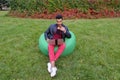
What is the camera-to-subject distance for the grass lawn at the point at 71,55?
20.0 ft

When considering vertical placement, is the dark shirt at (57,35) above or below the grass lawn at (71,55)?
above

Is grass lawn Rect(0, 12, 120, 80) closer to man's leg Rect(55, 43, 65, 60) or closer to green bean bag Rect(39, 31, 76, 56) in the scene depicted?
green bean bag Rect(39, 31, 76, 56)

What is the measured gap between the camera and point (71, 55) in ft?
22.2

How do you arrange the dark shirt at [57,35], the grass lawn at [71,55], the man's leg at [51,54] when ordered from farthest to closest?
the dark shirt at [57,35] → the grass lawn at [71,55] → the man's leg at [51,54]

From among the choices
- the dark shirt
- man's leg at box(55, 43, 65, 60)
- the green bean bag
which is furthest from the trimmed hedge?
man's leg at box(55, 43, 65, 60)

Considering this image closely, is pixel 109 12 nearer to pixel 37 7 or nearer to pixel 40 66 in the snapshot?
pixel 37 7

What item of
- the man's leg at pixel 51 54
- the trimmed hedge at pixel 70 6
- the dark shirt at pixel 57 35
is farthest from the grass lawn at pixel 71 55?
the trimmed hedge at pixel 70 6

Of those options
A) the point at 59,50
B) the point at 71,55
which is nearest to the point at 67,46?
the point at 59,50

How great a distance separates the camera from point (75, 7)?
1102 centimetres

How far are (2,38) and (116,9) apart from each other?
5285mm

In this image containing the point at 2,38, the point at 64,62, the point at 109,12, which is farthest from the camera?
the point at 109,12

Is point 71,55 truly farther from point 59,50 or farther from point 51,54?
point 51,54

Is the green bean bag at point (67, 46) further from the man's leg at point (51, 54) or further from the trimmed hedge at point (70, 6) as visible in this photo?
the trimmed hedge at point (70, 6)

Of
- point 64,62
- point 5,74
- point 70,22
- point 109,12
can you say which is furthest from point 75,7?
point 5,74
